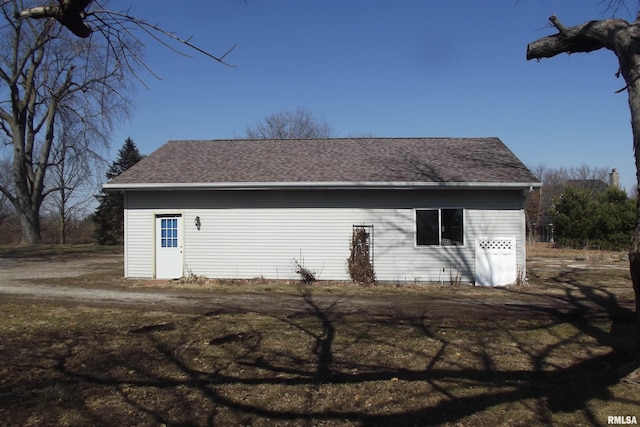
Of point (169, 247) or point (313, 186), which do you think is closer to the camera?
point (313, 186)

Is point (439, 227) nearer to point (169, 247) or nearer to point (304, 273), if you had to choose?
point (304, 273)

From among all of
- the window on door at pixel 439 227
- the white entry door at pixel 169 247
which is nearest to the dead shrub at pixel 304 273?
the window on door at pixel 439 227

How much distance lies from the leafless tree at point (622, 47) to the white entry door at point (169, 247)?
438 inches

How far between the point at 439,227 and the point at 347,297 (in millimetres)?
4021

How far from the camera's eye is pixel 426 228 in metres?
13.7

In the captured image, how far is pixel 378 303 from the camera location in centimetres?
1030

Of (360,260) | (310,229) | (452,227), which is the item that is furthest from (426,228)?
(310,229)

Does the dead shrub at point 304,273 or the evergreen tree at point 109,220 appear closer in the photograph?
the dead shrub at point 304,273

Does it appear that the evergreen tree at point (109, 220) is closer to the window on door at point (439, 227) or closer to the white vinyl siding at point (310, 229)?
the white vinyl siding at point (310, 229)

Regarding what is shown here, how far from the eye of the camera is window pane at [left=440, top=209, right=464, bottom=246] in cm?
1362

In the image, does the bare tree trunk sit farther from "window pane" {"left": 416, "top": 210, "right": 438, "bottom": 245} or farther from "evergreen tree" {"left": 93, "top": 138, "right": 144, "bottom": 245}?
"evergreen tree" {"left": 93, "top": 138, "right": 144, "bottom": 245}

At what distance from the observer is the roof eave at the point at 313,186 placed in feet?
42.7

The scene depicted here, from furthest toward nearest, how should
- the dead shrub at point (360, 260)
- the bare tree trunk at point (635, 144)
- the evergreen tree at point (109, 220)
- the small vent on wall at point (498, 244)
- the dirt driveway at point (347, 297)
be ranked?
the evergreen tree at point (109, 220), the dead shrub at point (360, 260), the small vent on wall at point (498, 244), the dirt driveway at point (347, 297), the bare tree trunk at point (635, 144)

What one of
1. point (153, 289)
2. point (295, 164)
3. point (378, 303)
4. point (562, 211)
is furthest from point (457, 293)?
point (562, 211)
